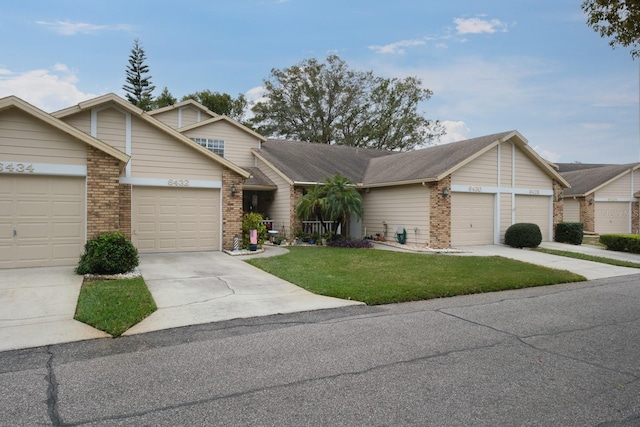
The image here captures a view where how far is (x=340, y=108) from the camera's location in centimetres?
4128

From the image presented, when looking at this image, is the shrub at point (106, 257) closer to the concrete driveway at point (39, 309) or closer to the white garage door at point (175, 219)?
the concrete driveway at point (39, 309)

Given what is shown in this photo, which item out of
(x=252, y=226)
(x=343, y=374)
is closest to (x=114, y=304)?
(x=343, y=374)

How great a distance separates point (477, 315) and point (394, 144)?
35.4 meters

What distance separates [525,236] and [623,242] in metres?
4.02

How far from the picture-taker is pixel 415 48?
19578mm

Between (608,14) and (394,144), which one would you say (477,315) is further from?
(394,144)

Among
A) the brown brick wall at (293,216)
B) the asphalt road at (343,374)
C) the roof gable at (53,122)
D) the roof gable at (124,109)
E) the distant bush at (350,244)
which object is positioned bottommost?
the asphalt road at (343,374)

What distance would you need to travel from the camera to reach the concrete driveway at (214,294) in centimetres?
668

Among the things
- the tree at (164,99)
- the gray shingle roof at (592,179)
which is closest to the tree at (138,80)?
the tree at (164,99)

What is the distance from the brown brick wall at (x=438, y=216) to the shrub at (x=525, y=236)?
124 inches

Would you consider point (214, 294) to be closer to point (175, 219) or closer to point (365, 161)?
point (175, 219)

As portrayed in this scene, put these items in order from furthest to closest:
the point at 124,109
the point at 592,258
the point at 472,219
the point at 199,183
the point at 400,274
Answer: the point at 472,219 < the point at 592,258 < the point at 199,183 < the point at 124,109 < the point at 400,274

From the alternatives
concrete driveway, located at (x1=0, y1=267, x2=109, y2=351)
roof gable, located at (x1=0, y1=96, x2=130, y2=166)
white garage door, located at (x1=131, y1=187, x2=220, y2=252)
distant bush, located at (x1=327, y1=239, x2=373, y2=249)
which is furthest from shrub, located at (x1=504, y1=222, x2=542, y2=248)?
concrete driveway, located at (x1=0, y1=267, x2=109, y2=351)

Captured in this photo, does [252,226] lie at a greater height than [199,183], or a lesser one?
lesser
